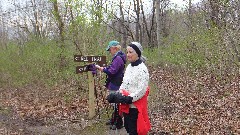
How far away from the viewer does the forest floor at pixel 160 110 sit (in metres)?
7.23

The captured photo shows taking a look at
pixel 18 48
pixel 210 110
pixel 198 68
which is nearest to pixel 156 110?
pixel 210 110

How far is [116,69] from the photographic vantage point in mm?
6637

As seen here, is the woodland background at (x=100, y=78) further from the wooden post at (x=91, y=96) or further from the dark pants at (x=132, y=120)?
the dark pants at (x=132, y=120)

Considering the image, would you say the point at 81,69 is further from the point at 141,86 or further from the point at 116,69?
the point at 141,86

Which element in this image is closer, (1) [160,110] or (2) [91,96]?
(2) [91,96]

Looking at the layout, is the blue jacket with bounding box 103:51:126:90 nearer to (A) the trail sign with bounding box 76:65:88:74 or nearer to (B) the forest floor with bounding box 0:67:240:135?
(A) the trail sign with bounding box 76:65:88:74

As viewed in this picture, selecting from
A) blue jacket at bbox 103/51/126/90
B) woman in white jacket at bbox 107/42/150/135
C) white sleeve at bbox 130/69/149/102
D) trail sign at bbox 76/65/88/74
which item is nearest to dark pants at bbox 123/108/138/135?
woman in white jacket at bbox 107/42/150/135

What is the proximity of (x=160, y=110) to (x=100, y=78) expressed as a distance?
278 cm

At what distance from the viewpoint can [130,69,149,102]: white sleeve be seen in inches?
176

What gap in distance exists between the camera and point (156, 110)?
860 centimetres

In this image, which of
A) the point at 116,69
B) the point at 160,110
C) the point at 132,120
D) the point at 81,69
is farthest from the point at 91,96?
the point at 132,120

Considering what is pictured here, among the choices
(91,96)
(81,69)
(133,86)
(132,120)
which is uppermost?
(81,69)

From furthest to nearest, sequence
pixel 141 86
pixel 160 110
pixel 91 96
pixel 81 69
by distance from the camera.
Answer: pixel 160 110 < pixel 91 96 < pixel 81 69 < pixel 141 86

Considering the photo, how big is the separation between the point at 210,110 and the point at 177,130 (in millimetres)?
1561
